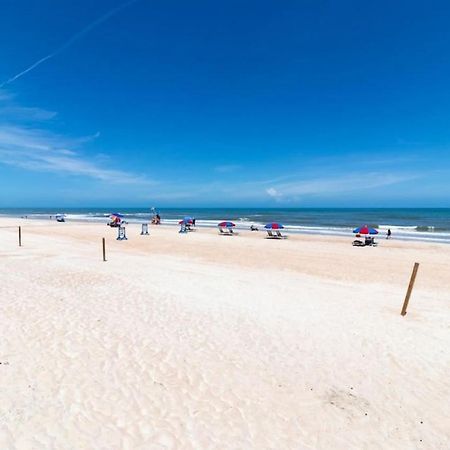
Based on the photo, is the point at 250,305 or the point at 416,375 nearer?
the point at 416,375

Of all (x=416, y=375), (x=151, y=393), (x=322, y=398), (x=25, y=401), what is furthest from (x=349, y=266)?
(x=25, y=401)

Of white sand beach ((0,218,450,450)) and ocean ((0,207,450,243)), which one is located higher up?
ocean ((0,207,450,243))

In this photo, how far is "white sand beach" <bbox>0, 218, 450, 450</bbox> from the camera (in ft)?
13.3

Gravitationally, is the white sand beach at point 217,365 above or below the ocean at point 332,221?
below

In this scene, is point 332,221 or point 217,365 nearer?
point 217,365

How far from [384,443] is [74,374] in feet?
14.9

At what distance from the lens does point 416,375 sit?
18.8 ft

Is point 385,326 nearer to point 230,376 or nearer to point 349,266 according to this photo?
point 230,376

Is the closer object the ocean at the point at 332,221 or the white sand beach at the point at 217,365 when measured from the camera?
the white sand beach at the point at 217,365

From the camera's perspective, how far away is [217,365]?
5.72m

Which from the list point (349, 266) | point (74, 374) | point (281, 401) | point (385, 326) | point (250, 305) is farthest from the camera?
point (349, 266)

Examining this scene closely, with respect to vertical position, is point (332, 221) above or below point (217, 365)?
above

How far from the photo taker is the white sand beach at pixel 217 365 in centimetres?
406

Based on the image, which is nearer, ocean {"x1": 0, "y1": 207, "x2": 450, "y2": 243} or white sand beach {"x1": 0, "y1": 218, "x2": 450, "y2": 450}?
white sand beach {"x1": 0, "y1": 218, "x2": 450, "y2": 450}
